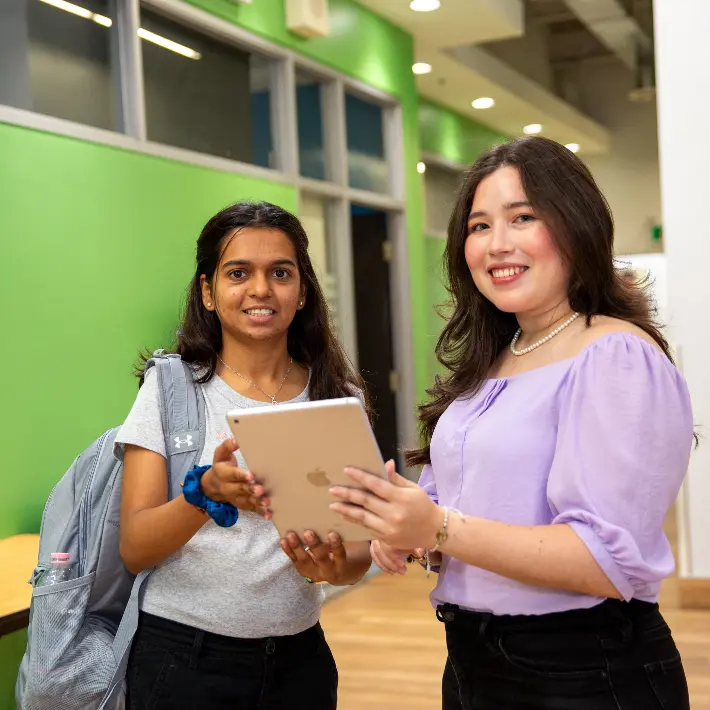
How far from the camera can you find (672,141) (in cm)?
451

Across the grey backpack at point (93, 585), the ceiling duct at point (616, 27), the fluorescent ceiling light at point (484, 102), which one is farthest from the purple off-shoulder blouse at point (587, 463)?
the fluorescent ceiling light at point (484, 102)

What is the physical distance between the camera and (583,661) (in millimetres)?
1363

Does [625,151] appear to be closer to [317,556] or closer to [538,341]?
[538,341]

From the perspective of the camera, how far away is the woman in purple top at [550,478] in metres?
1.28

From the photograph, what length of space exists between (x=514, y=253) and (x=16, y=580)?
1.90 metres

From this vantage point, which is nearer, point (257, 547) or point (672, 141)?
point (257, 547)

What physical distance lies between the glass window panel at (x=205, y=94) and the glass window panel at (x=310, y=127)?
52cm

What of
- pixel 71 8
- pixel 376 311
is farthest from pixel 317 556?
pixel 376 311

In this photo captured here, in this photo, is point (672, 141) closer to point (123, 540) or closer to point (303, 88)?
point (303, 88)

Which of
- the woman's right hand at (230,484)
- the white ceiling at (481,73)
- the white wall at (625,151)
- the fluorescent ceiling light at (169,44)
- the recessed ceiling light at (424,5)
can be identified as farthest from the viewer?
the white wall at (625,151)

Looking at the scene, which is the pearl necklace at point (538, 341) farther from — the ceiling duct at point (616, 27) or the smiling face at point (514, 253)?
the ceiling duct at point (616, 27)

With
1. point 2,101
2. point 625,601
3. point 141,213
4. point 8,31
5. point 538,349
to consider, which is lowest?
point 625,601

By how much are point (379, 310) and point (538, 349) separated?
20.2ft

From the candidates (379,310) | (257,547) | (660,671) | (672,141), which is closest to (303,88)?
(379,310)
